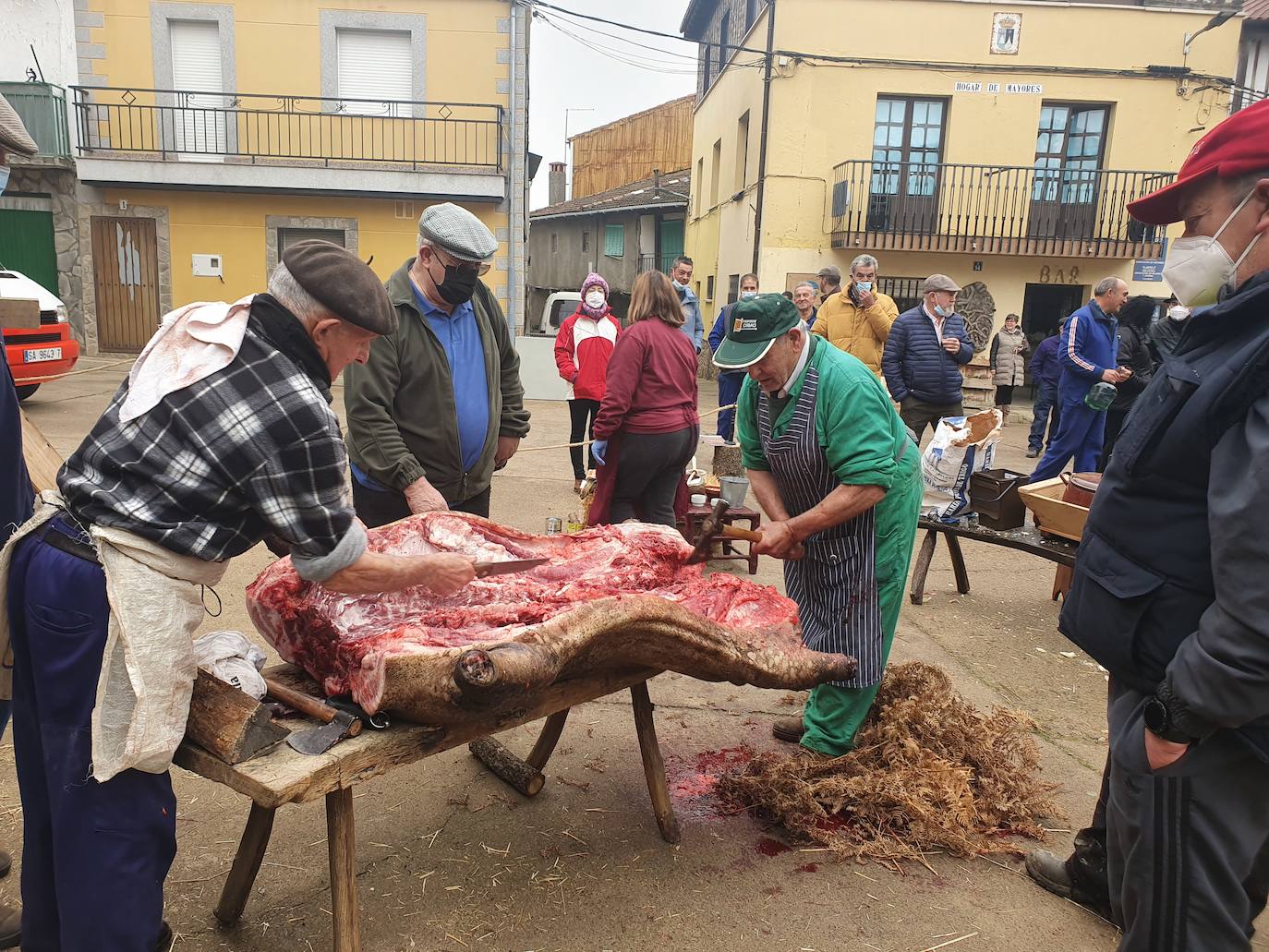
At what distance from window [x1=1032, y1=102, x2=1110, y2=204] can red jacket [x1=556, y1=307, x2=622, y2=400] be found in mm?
12700

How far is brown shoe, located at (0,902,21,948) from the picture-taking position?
2.57 m

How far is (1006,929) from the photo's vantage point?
2809 mm

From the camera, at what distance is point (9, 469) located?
2.70m

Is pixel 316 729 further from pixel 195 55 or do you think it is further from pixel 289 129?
pixel 195 55

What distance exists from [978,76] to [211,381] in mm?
17750

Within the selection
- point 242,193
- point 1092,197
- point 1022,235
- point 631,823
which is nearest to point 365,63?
point 242,193

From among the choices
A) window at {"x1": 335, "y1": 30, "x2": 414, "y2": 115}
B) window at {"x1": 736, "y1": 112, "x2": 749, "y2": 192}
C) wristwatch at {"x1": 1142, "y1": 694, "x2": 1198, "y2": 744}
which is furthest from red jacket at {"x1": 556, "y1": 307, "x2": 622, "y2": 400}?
window at {"x1": 736, "y1": 112, "x2": 749, "y2": 192}

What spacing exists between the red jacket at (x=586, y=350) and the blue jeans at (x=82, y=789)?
597 centimetres

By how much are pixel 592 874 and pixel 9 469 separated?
2.21m

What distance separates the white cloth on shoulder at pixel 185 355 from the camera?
194cm

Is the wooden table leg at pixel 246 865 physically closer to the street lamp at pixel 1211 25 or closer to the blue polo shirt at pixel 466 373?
the blue polo shirt at pixel 466 373

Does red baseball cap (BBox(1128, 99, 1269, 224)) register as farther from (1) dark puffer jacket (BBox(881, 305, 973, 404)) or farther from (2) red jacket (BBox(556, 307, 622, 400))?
(2) red jacket (BBox(556, 307, 622, 400))

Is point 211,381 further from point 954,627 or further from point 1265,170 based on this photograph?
point 954,627

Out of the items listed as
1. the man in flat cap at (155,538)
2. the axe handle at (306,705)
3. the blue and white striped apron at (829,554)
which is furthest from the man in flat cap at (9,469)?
the blue and white striped apron at (829,554)
